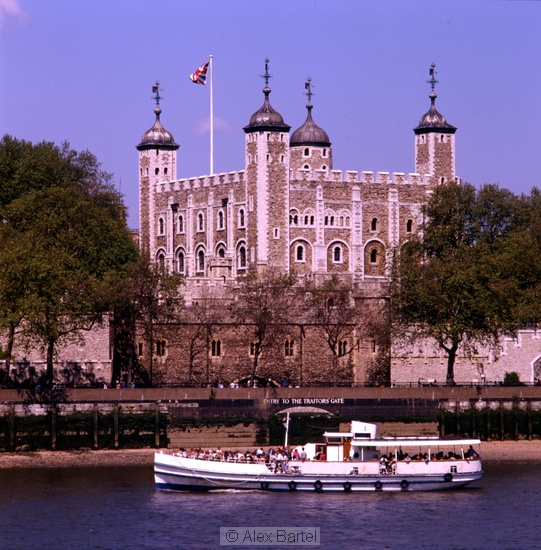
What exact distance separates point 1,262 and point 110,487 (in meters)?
18.4

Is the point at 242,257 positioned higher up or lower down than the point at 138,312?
higher up

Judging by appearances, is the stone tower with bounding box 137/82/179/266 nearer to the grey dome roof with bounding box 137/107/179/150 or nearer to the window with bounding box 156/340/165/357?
the grey dome roof with bounding box 137/107/179/150

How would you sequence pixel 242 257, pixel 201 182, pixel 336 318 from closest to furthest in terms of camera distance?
pixel 336 318 < pixel 242 257 < pixel 201 182

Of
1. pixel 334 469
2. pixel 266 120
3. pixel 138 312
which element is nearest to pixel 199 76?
pixel 266 120

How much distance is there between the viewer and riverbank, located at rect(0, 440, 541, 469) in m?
84.1

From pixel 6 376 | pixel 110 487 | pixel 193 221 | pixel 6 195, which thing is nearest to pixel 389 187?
pixel 193 221

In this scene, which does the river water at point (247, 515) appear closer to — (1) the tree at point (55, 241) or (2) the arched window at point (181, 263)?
(1) the tree at point (55, 241)

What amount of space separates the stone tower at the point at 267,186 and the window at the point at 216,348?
24.3 meters

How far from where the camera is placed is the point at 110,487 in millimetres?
76500

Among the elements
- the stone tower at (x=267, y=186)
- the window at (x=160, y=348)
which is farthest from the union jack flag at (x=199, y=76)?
the window at (x=160, y=348)

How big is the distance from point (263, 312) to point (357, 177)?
3310cm

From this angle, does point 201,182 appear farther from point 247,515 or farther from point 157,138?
point 247,515

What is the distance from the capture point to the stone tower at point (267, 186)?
129750 millimetres

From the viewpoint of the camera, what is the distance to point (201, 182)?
13938cm
